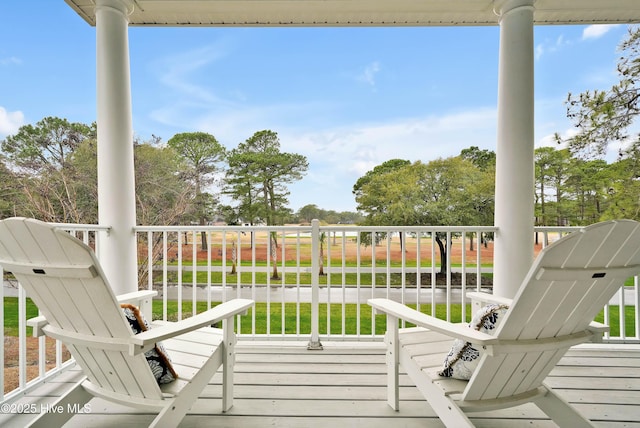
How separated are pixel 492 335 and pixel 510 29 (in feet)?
8.96

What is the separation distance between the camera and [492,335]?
132 cm

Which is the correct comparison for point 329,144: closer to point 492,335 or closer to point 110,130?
point 110,130

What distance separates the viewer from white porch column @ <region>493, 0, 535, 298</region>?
113 inches

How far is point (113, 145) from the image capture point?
2.89 meters

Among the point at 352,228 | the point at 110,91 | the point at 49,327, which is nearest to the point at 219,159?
the point at 110,91

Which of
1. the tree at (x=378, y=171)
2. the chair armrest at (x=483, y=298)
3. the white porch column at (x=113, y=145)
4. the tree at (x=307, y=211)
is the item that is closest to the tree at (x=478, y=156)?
the tree at (x=378, y=171)

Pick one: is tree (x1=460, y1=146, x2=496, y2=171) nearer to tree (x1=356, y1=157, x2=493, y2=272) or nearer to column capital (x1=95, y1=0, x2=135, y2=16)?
tree (x1=356, y1=157, x2=493, y2=272)

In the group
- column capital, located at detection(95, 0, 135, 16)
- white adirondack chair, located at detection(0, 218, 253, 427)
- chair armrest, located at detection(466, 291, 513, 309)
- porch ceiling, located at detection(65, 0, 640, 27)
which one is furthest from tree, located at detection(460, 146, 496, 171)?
white adirondack chair, located at detection(0, 218, 253, 427)

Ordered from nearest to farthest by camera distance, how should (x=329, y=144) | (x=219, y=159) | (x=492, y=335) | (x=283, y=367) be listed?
1. (x=492, y=335)
2. (x=283, y=367)
3. (x=219, y=159)
4. (x=329, y=144)

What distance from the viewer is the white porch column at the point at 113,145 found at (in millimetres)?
2852

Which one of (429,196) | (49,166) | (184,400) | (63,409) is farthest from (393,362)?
(49,166)

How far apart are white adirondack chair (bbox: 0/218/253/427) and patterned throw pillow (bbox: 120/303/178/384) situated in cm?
4

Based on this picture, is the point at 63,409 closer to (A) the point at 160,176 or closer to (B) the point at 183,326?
(B) the point at 183,326

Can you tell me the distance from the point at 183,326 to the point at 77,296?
1.35 ft
